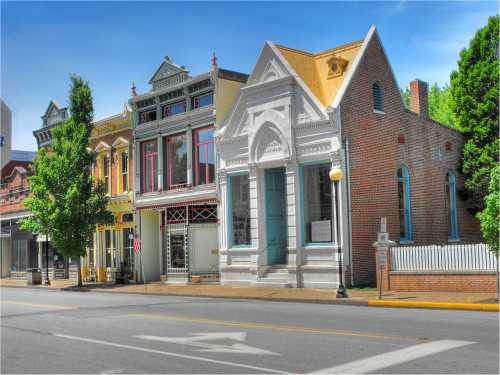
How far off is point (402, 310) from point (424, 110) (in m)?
15.2

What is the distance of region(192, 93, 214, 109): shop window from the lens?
2858cm

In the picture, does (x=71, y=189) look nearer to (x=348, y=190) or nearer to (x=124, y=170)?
(x=124, y=170)

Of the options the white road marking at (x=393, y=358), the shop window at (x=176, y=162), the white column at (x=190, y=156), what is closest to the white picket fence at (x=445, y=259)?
the white road marking at (x=393, y=358)

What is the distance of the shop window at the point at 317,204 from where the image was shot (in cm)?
2355

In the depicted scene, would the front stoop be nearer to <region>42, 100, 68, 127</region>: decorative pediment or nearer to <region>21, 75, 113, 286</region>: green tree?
<region>21, 75, 113, 286</region>: green tree

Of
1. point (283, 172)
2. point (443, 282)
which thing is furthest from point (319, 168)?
point (443, 282)

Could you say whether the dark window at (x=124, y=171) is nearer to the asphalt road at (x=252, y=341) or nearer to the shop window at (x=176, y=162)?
the shop window at (x=176, y=162)

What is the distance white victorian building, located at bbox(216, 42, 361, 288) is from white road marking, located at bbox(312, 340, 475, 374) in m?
12.7

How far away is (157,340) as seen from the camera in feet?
37.2

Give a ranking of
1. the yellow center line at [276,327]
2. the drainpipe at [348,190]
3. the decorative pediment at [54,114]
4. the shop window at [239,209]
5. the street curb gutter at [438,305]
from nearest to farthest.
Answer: the yellow center line at [276,327]
the street curb gutter at [438,305]
the drainpipe at [348,190]
the shop window at [239,209]
the decorative pediment at [54,114]

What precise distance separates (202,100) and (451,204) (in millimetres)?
12805

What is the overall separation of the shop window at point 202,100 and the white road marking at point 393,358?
19.9 meters

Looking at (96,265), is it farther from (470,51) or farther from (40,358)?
(40,358)

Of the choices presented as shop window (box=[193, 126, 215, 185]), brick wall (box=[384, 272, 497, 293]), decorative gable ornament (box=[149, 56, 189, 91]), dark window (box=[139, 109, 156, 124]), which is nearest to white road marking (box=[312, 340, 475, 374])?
brick wall (box=[384, 272, 497, 293])
